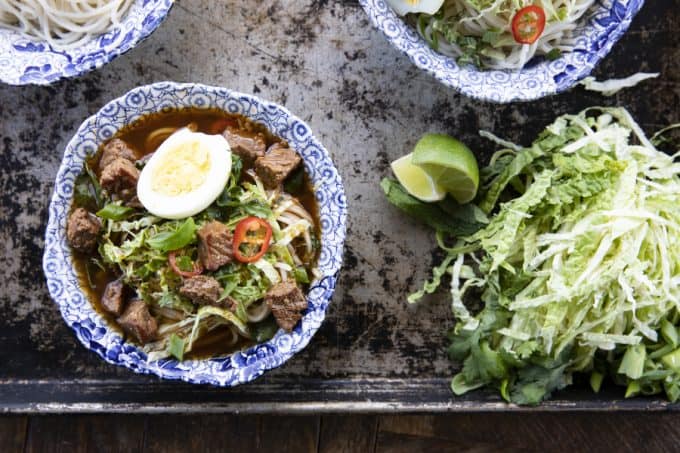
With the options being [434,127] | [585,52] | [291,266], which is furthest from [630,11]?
[291,266]

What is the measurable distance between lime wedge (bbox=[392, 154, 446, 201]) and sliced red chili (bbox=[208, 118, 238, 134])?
743 mm

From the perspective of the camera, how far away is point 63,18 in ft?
11.3

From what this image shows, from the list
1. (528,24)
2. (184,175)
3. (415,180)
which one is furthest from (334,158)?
→ (528,24)

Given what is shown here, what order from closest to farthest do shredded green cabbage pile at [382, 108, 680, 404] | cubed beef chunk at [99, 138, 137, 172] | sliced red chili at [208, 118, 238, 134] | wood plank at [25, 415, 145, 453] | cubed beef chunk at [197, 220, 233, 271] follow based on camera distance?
cubed beef chunk at [197, 220, 233, 271] → cubed beef chunk at [99, 138, 137, 172] → sliced red chili at [208, 118, 238, 134] → shredded green cabbage pile at [382, 108, 680, 404] → wood plank at [25, 415, 145, 453]

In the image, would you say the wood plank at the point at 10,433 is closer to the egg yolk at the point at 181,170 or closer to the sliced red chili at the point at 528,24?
the egg yolk at the point at 181,170

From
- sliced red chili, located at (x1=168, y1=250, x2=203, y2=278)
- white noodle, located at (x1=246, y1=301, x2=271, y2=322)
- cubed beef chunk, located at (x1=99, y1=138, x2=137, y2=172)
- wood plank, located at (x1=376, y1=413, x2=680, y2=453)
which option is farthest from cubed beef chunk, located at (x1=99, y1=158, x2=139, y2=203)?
wood plank, located at (x1=376, y1=413, x2=680, y2=453)

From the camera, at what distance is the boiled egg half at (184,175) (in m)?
3.18

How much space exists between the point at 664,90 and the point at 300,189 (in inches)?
72.7

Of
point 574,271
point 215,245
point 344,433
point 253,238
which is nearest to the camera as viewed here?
point 215,245

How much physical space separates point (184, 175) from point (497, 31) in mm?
1469

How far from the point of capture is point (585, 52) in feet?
11.4

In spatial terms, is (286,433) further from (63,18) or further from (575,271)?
(63,18)

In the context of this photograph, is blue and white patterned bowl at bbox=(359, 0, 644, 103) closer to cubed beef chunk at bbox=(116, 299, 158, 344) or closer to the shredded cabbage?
the shredded cabbage

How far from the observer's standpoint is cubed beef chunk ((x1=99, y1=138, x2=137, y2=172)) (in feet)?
10.7
